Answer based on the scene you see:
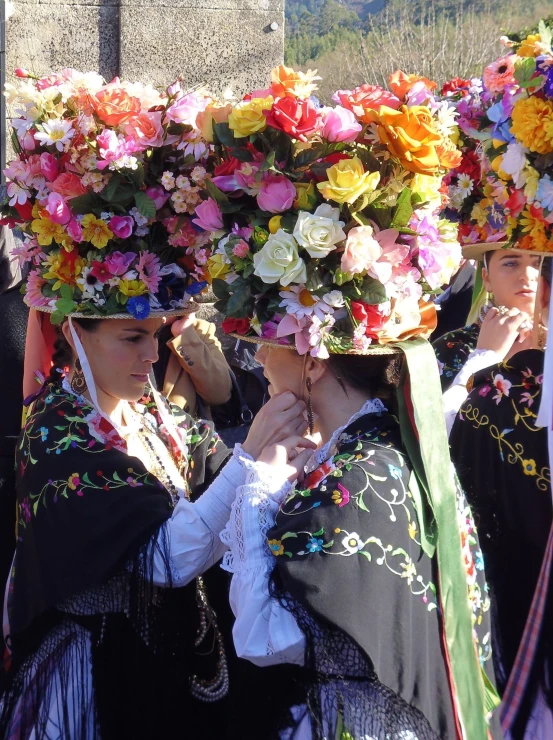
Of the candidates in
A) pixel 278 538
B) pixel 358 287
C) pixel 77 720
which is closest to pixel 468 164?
pixel 358 287

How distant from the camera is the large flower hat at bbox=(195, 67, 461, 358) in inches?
77.2

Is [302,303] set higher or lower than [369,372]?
higher

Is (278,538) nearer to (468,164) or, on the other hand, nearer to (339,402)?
(339,402)

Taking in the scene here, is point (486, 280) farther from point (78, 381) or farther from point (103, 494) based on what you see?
point (103, 494)

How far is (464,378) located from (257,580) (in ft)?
5.25

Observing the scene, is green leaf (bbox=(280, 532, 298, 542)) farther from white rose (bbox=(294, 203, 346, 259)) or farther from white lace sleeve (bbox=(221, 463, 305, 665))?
white rose (bbox=(294, 203, 346, 259))

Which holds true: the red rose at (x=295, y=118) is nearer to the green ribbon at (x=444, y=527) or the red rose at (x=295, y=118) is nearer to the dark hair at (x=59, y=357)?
the green ribbon at (x=444, y=527)

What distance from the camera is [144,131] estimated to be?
7.77 feet

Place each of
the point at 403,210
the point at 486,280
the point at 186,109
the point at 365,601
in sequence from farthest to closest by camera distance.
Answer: the point at 486,280, the point at 186,109, the point at 403,210, the point at 365,601

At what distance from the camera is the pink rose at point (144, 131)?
7.76 ft

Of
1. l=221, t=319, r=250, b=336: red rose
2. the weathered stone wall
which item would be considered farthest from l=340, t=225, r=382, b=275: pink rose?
the weathered stone wall

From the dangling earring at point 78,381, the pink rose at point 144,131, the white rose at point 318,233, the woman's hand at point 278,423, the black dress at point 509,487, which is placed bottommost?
the black dress at point 509,487

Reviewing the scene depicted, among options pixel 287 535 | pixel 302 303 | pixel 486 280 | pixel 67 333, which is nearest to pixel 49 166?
pixel 67 333

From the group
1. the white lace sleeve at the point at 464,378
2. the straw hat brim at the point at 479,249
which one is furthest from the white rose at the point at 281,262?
the straw hat brim at the point at 479,249
